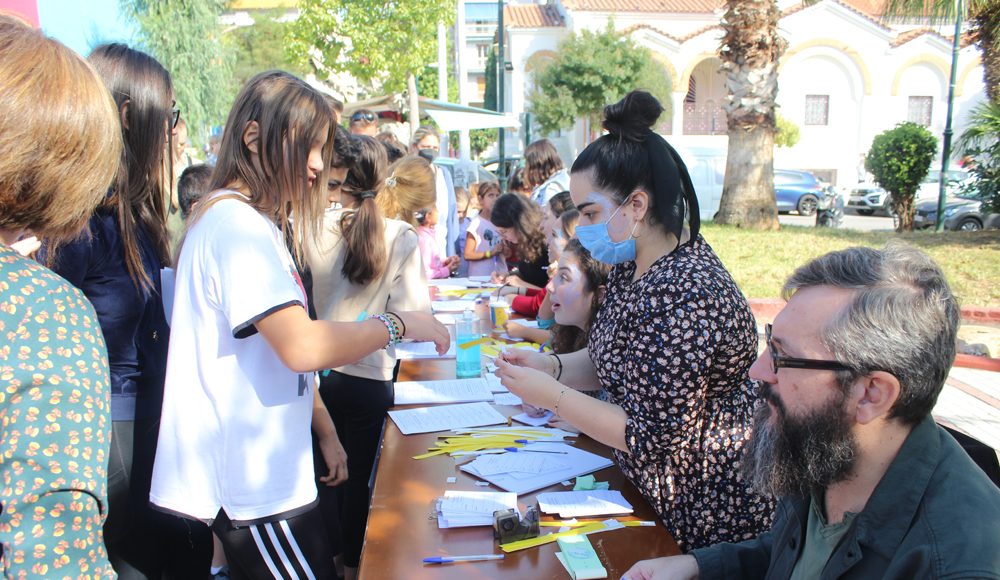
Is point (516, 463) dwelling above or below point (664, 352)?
below

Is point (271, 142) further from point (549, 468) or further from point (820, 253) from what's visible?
point (820, 253)

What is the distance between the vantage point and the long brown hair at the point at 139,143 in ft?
6.48

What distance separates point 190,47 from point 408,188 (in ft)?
61.3

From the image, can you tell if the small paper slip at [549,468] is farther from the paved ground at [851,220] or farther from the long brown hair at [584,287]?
the paved ground at [851,220]

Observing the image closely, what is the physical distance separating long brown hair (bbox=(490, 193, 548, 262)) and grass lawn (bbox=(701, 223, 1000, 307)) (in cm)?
385

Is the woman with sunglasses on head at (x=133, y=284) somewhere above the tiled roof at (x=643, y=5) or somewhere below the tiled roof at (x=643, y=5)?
below

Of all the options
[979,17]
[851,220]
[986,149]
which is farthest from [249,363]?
[851,220]

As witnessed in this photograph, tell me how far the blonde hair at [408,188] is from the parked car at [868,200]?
68.7ft

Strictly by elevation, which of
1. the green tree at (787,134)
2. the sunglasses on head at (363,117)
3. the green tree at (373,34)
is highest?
the green tree at (373,34)

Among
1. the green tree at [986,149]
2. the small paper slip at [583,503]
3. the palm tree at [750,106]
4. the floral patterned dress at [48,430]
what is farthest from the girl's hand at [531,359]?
the green tree at [986,149]

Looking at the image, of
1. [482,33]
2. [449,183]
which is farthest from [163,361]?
[482,33]

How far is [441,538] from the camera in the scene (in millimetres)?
1854

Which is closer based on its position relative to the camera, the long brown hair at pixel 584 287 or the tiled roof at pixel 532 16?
the long brown hair at pixel 584 287

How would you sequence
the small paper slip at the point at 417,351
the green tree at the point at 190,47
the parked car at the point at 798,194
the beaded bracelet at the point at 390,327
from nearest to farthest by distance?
the beaded bracelet at the point at 390,327, the small paper slip at the point at 417,351, the green tree at the point at 190,47, the parked car at the point at 798,194
